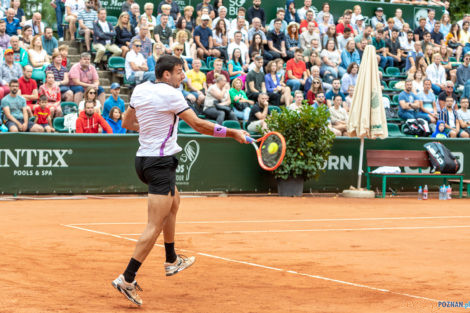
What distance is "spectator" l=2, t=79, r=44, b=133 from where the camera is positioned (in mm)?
A: 15445

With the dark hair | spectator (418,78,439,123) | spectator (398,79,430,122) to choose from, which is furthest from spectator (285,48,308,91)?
the dark hair

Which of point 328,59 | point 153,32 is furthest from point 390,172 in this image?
point 153,32

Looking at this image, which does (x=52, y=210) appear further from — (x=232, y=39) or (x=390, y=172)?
(x=232, y=39)

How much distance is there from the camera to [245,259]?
8.31 meters

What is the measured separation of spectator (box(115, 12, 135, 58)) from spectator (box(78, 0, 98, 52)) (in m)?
0.73

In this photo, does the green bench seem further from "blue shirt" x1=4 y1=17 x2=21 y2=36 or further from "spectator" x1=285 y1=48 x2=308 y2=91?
"blue shirt" x1=4 y1=17 x2=21 y2=36

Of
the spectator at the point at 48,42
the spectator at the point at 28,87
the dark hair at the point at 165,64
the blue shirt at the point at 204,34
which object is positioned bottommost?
the spectator at the point at 28,87

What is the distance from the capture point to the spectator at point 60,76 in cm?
1725

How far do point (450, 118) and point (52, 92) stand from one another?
1053cm

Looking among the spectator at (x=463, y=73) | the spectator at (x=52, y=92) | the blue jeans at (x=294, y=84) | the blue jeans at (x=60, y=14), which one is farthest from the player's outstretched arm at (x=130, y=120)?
the spectator at (x=463, y=73)

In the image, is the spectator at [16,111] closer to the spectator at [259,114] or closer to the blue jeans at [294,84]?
the spectator at [259,114]

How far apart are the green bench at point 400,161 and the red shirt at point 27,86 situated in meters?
7.69

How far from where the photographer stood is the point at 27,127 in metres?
15.6

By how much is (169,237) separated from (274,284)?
1.05 m
